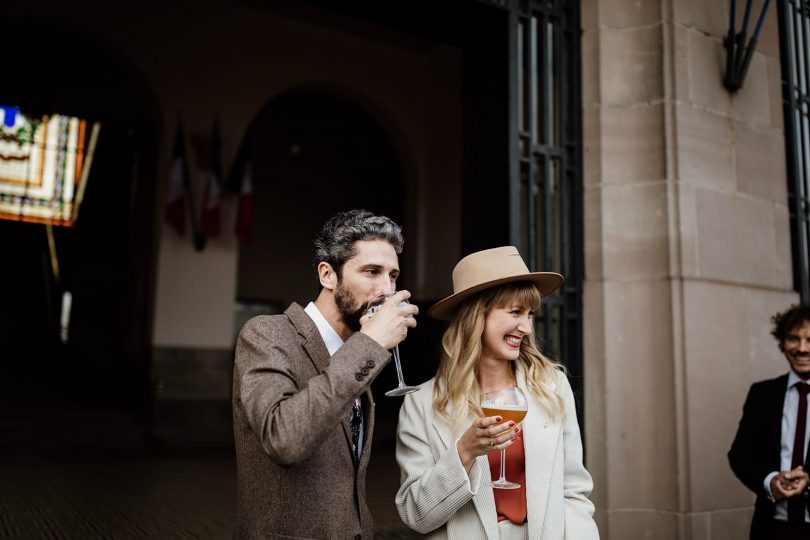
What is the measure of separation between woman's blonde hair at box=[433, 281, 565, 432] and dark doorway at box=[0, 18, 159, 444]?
7.13m

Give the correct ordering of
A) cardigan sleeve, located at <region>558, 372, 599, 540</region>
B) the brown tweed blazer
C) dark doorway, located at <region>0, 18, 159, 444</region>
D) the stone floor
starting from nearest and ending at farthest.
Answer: the brown tweed blazer → cardigan sleeve, located at <region>558, 372, 599, 540</region> → the stone floor → dark doorway, located at <region>0, 18, 159, 444</region>

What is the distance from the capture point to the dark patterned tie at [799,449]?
2900 mm

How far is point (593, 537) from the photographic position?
2.26 metres

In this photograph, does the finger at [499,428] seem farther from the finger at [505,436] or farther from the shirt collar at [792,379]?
the shirt collar at [792,379]

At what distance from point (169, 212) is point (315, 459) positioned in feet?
30.7

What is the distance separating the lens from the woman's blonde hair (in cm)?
236

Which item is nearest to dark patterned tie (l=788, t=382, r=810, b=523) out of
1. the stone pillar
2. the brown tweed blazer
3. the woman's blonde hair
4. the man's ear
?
the stone pillar

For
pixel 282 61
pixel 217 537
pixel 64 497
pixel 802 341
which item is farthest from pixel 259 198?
pixel 802 341

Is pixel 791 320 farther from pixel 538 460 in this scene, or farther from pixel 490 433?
pixel 490 433

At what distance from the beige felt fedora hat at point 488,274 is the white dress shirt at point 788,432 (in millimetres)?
1360

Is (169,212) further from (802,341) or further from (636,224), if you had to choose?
(802,341)

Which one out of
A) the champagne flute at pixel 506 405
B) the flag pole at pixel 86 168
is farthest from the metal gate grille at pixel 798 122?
the flag pole at pixel 86 168

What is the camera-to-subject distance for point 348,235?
194 cm

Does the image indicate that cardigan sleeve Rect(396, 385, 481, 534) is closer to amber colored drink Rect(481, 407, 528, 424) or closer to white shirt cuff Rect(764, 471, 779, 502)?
amber colored drink Rect(481, 407, 528, 424)
